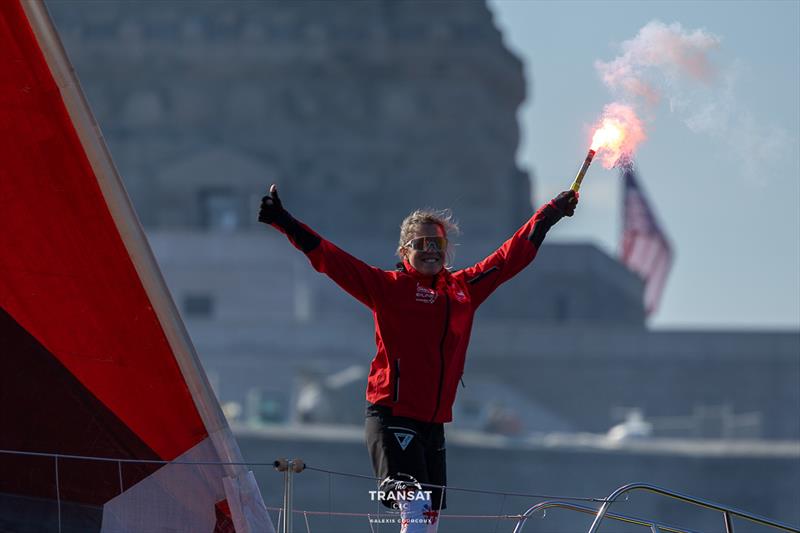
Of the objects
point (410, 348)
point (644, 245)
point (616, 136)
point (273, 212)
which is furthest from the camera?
point (644, 245)

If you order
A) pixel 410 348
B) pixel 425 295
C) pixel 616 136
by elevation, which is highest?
pixel 616 136

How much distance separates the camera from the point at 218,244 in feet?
179

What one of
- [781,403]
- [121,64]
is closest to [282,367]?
[781,403]

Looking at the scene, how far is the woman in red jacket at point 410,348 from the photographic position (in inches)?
268

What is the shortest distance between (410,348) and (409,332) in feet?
0.20

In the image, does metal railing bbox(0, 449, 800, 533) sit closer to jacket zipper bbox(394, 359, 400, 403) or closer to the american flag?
jacket zipper bbox(394, 359, 400, 403)

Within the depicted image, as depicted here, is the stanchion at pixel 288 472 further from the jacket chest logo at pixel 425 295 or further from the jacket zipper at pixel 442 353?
the jacket chest logo at pixel 425 295

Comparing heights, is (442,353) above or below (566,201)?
below

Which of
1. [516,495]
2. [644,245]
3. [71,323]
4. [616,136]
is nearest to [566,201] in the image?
[616,136]

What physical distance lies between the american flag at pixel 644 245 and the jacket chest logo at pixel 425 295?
46.3 m

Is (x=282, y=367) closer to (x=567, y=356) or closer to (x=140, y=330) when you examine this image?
(x=567, y=356)

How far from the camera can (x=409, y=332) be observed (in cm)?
691

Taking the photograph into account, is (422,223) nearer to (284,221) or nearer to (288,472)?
(284,221)

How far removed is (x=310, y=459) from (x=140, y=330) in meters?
31.5
